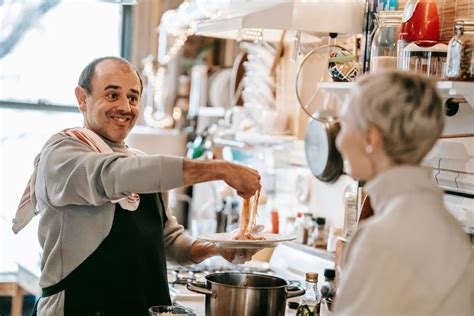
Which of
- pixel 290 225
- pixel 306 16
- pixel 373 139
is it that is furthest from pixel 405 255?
pixel 290 225

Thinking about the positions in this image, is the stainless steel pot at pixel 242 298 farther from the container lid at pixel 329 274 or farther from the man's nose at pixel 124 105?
the man's nose at pixel 124 105

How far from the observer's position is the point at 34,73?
20.0 feet

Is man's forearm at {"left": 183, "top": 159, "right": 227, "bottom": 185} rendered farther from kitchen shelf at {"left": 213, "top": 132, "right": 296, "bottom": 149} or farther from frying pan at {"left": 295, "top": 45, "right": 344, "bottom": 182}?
kitchen shelf at {"left": 213, "top": 132, "right": 296, "bottom": 149}

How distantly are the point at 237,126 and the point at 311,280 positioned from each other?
242 centimetres

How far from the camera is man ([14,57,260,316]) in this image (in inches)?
95.0

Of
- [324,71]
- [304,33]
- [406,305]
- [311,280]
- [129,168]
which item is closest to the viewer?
[406,305]

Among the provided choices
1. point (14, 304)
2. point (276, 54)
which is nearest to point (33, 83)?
A: point (14, 304)

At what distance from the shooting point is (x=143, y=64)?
5.97 metres

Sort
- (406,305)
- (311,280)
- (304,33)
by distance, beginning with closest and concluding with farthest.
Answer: (406,305) → (311,280) → (304,33)

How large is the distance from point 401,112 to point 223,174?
76 cm

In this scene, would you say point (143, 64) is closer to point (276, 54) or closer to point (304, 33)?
point (276, 54)

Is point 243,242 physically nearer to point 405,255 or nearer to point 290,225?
point 405,255

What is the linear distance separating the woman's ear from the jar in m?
0.81

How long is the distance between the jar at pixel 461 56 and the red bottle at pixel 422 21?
0.57ft
